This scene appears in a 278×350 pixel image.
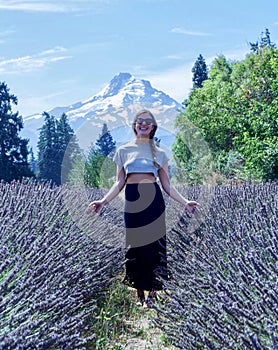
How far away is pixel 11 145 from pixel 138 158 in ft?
78.5

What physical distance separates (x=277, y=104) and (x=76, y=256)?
796 centimetres

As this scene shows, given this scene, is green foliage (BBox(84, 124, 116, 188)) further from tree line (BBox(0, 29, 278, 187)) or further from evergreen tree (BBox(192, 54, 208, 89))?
evergreen tree (BBox(192, 54, 208, 89))

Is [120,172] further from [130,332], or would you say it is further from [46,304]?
[46,304]

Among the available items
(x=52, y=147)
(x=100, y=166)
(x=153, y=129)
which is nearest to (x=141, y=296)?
(x=153, y=129)

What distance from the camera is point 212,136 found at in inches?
703

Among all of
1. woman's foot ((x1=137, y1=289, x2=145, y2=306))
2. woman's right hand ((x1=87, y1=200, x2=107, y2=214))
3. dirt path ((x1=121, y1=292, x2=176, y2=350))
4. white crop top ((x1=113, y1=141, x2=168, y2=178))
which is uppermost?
white crop top ((x1=113, y1=141, x2=168, y2=178))

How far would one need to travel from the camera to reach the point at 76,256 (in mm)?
2879

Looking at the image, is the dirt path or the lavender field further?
the dirt path

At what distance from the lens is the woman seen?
3.52 meters

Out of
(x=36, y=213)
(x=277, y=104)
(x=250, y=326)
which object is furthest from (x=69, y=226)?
(x=277, y=104)

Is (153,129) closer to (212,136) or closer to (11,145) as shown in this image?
(212,136)

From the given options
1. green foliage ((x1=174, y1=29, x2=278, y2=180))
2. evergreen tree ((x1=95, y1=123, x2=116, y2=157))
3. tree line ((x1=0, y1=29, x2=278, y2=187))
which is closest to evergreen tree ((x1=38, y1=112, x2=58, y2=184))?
tree line ((x1=0, y1=29, x2=278, y2=187))

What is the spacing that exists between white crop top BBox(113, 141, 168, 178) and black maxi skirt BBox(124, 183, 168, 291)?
12 centimetres

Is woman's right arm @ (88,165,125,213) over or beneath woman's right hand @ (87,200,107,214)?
over
